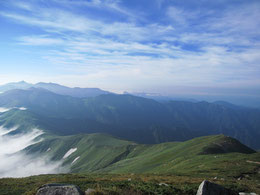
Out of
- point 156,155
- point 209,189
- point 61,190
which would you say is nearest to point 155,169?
point 156,155

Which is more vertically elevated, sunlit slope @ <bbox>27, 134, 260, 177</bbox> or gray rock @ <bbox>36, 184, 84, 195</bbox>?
gray rock @ <bbox>36, 184, 84, 195</bbox>

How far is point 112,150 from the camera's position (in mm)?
172125

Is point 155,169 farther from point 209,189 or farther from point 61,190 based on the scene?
point 61,190

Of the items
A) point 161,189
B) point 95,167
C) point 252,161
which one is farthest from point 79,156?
point 161,189

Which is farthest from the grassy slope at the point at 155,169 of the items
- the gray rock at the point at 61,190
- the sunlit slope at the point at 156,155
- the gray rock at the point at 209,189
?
the gray rock at the point at 209,189

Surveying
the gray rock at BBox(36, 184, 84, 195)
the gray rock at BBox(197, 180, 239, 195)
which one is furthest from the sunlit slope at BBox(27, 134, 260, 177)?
the gray rock at BBox(36, 184, 84, 195)

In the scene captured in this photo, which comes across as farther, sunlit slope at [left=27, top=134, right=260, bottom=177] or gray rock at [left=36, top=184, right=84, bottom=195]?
sunlit slope at [left=27, top=134, right=260, bottom=177]

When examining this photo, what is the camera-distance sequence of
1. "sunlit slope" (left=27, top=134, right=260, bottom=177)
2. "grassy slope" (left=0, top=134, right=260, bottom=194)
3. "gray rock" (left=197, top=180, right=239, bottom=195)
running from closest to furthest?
"gray rock" (left=197, top=180, right=239, bottom=195) → "grassy slope" (left=0, top=134, right=260, bottom=194) → "sunlit slope" (left=27, top=134, right=260, bottom=177)

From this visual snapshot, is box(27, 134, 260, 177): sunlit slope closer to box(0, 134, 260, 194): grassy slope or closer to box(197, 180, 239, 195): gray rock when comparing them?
box(0, 134, 260, 194): grassy slope

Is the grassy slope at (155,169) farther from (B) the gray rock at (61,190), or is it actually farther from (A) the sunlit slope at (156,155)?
(B) the gray rock at (61,190)

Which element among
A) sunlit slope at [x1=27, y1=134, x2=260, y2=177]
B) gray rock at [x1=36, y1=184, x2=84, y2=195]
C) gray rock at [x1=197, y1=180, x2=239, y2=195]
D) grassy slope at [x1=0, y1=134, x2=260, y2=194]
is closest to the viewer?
gray rock at [x1=36, y1=184, x2=84, y2=195]

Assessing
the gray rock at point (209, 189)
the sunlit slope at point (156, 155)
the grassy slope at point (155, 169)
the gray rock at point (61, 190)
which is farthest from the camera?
the sunlit slope at point (156, 155)

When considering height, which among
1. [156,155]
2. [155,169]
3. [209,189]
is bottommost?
[156,155]

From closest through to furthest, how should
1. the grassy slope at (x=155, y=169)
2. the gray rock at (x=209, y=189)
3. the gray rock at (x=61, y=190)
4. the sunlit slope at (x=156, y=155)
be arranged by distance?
the gray rock at (x=61, y=190) < the gray rock at (x=209, y=189) < the grassy slope at (x=155, y=169) < the sunlit slope at (x=156, y=155)
